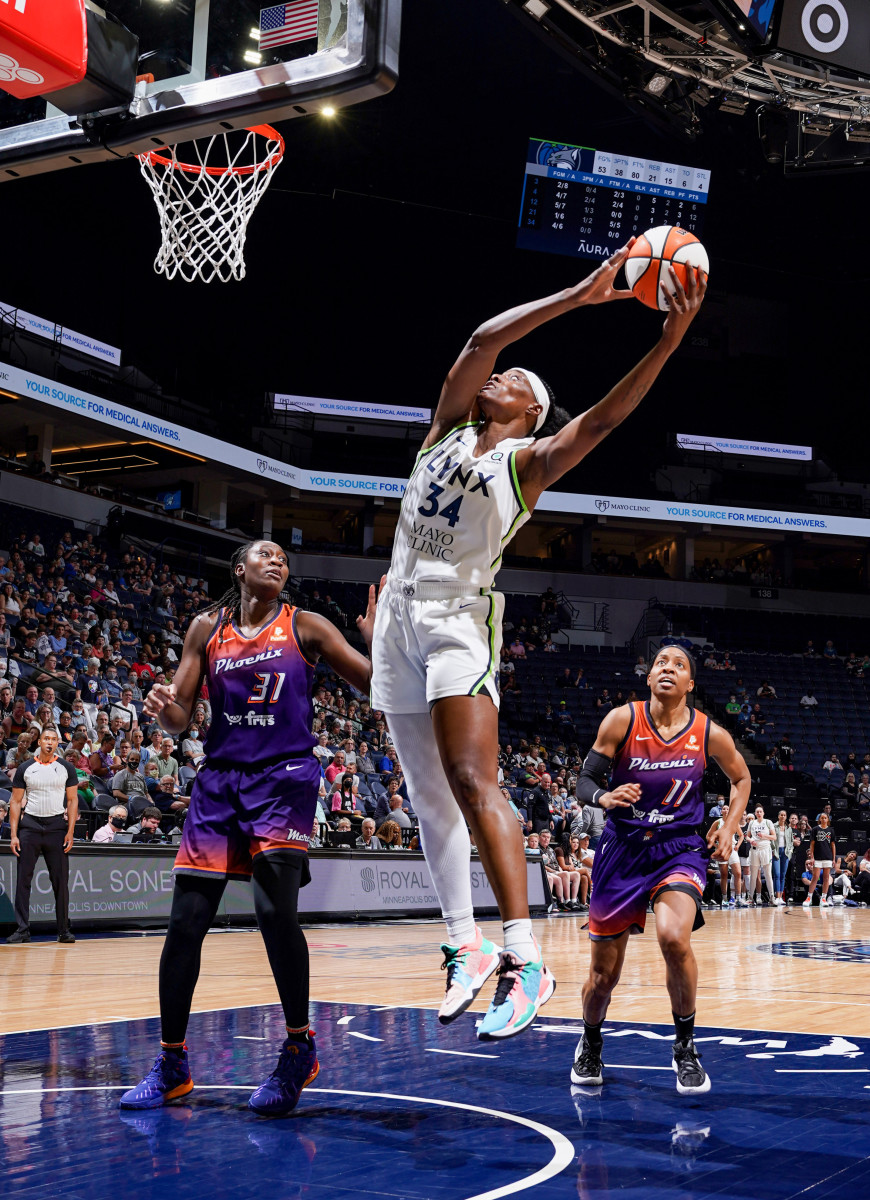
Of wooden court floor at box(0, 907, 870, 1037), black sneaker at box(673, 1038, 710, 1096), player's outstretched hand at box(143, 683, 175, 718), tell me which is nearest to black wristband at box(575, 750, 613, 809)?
black sneaker at box(673, 1038, 710, 1096)

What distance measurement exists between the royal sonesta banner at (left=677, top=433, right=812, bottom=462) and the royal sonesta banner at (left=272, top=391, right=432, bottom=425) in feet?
27.9

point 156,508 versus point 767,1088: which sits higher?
point 156,508

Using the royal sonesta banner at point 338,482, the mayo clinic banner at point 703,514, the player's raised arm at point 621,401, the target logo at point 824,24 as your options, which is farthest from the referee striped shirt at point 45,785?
the mayo clinic banner at point 703,514

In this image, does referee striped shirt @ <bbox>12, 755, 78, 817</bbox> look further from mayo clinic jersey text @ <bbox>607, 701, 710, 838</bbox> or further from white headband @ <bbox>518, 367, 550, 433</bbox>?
white headband @ <bbox>518, 367, 550, 433</bbox>

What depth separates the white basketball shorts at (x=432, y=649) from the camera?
375 centimetres

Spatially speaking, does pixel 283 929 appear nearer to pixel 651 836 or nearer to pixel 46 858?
pixel 651 836

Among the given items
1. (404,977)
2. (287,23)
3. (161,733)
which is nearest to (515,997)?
(287,23)

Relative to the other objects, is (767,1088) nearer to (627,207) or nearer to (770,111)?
(770,111)

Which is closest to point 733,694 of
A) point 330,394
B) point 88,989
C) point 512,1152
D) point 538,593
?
point 538,593

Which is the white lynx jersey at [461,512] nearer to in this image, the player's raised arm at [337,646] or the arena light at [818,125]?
the player's raised arm at [337,646]

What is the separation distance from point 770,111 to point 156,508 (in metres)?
18.6

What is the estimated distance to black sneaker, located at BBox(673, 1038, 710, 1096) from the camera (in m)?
4.87

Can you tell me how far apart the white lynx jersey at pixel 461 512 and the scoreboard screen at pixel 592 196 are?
61.6 feet

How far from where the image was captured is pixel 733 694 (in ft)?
100
